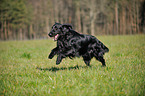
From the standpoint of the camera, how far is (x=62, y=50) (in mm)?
4195

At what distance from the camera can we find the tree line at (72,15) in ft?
127

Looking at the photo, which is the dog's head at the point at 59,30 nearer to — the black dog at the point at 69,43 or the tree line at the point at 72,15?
the black dog at the point at 69,43

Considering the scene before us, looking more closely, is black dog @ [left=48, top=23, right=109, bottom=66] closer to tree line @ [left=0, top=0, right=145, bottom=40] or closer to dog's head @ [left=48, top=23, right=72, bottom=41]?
dog's head @ [left=48, top=23, right=72, bottom=41]

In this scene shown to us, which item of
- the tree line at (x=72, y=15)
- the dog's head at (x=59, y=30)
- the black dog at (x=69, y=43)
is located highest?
the tree line at (x=72, y=15)

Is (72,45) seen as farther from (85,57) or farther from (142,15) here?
(142,15)

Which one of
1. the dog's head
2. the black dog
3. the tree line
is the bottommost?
the black dog

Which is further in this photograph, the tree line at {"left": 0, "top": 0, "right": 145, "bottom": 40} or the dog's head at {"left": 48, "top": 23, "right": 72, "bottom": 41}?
the tree line at {"left": 0, "top": 0, "right": 145, "bottom": 40}

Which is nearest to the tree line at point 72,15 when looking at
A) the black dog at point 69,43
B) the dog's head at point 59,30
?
the black dog at point 69,43

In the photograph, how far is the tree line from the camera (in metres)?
38.6

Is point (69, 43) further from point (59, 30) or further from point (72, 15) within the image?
point (72, 15)

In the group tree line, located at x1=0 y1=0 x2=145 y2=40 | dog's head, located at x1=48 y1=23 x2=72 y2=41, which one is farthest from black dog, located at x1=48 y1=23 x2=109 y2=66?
tree line, located at x1=0 y1=0 x2=145 y2=40

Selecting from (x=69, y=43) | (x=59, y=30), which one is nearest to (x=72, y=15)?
(x=59, y=30)

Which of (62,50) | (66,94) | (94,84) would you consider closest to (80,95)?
(66,94)

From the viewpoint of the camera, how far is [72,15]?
51094 mm
